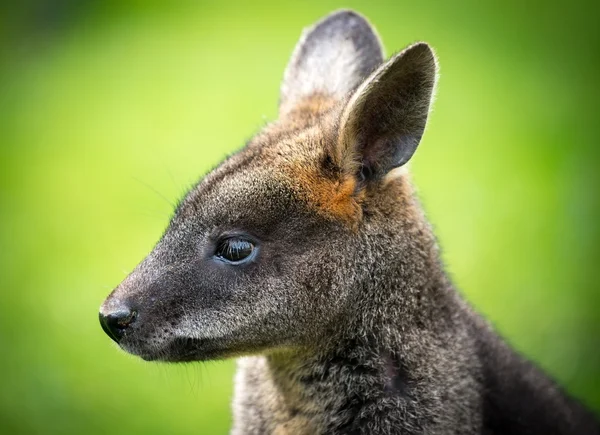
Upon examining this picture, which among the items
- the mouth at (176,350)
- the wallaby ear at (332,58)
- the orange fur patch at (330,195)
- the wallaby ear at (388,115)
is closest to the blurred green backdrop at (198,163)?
the mouth at (176,350)

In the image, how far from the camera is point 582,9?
48.6ft

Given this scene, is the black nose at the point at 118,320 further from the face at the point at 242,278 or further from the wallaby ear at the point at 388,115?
the wallaby ear at the point at 388,115

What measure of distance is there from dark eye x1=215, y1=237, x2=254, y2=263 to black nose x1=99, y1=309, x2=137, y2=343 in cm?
54

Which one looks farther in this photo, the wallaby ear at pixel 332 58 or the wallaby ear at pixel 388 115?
the wallaby ear at pixel 332 58

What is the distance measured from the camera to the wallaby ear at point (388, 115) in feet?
14.9

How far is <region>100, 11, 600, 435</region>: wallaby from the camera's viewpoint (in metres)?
4.64

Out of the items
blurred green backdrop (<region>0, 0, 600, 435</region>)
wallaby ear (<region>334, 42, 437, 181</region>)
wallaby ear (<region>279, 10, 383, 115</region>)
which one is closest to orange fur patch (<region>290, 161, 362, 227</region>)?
wallaby ear (<region>334, 42, 437, 181</region>)

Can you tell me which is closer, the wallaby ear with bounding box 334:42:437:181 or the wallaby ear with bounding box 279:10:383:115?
the wallaby ear with bounding box 334:42:437:181

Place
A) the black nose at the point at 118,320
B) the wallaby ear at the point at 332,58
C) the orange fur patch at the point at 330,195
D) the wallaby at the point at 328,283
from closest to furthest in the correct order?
1. the black nose at the point at 118,320
2. the wallaby at the point at 328,283
3. the orange fur patch at the point at 330,195
4. the wallaby ear at the point at 332,58

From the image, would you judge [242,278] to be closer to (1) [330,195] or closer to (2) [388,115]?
(1) [330,195]

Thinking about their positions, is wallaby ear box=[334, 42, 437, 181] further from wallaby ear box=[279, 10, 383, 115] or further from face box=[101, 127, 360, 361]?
wallaby ear box=[279, 10, 383, 115]

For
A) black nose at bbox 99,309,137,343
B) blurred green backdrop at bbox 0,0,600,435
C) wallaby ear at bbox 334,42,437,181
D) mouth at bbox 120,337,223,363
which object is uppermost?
blurred green backdrop at bbox 0,0,600,435

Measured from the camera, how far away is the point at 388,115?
15.5 feet

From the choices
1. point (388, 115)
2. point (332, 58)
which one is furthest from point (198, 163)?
point (388, 115)
